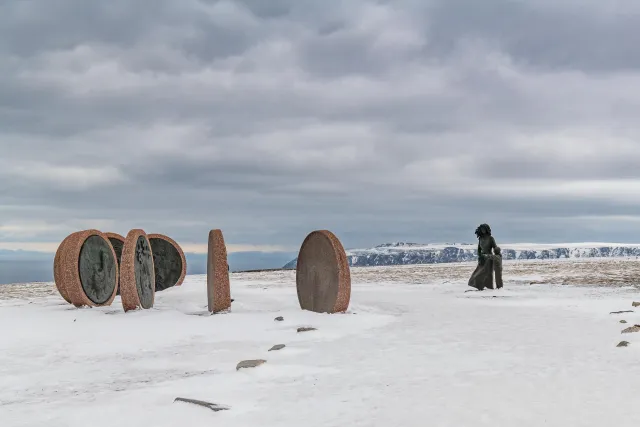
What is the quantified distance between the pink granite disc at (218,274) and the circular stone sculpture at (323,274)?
1596 millimetres

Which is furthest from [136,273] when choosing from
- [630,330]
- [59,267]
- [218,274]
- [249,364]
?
[630,330]

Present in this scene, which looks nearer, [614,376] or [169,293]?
[614,376]

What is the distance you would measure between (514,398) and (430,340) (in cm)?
301

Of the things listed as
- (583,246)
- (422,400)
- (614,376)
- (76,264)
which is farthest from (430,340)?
(583,246)

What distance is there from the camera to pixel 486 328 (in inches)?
356

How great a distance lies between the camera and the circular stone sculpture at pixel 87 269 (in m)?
12.6

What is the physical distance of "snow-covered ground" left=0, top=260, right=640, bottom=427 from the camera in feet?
15.0

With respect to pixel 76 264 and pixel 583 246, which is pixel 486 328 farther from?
pixel 583 246

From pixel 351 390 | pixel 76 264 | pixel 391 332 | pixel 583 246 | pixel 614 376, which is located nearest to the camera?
pixel 351 390

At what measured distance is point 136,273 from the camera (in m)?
12.0

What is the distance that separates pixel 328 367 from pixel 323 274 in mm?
5121

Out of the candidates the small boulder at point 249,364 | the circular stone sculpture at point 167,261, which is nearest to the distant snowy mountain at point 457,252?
the circular stone sculpture at point 167,261

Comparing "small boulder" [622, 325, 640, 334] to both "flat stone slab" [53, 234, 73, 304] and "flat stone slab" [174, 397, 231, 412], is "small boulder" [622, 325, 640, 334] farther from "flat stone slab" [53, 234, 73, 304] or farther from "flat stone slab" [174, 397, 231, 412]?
"flat stone slab" [53, 234, 73, 304]

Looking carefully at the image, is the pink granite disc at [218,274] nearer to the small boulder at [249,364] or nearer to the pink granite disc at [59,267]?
the pink granite disc at [59,267]
